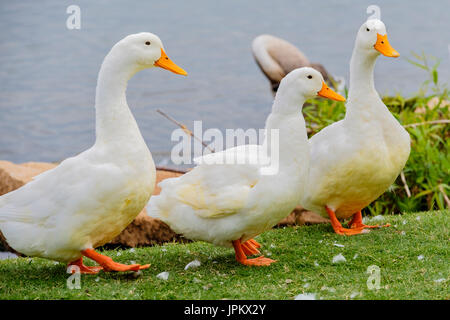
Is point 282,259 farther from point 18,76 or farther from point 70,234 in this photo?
point 18,76

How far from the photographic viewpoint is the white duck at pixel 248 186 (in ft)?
14.1

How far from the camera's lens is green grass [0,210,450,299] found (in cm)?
389

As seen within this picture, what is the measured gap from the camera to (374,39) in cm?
518

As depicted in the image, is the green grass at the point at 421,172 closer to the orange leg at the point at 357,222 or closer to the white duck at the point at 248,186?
the orange leg at the point at 357,222

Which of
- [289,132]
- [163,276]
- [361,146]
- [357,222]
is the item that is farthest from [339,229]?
[163,276]

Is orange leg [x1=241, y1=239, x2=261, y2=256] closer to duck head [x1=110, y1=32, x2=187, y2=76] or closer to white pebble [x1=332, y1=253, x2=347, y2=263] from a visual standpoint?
white pebble [x1=332, y1=253, x2=347, y2=263]

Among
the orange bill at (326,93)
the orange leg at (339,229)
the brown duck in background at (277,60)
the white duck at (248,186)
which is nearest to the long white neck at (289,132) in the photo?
the white duck at (248,186)

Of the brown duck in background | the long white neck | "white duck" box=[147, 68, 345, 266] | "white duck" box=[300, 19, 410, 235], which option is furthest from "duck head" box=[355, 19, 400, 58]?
the brown duck in background

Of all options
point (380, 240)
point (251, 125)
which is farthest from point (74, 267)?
point (251, 125)

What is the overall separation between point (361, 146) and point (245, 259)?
4.23 feet

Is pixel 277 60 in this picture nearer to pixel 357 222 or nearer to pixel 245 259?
pixel 357 222

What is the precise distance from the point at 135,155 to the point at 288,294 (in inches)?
47.7

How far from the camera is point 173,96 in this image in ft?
43.5

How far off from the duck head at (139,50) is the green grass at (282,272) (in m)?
1.31
